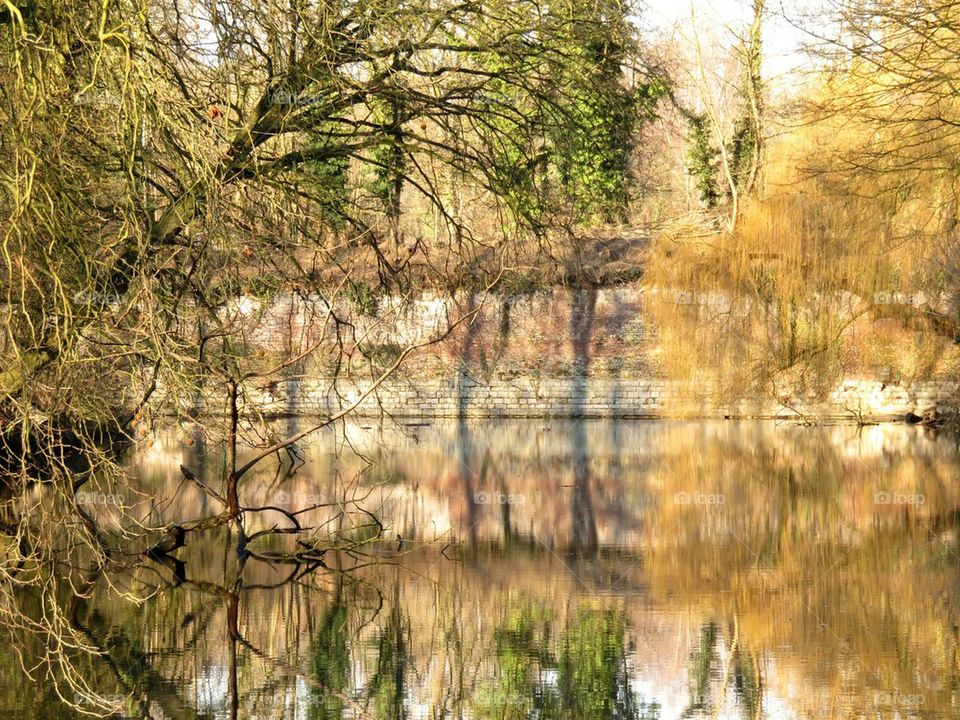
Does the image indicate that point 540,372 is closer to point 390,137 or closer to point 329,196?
point 329,196

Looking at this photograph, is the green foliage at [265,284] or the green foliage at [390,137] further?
the green foliage at [265,284]

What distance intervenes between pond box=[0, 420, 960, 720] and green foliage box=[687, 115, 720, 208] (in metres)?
17.2

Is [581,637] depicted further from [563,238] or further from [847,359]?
[847,359]

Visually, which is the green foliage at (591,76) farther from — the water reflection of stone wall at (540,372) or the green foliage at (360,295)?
the water reflection of stone wall at (540,372)

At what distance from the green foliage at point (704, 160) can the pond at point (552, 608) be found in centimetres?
1716

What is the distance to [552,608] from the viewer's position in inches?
320

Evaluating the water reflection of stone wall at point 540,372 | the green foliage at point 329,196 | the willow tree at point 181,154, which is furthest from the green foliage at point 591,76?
the water reflection of stone wall at point 540,372

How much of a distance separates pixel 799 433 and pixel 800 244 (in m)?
5.51

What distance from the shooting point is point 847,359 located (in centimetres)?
2291

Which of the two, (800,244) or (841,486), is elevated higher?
(800,244)

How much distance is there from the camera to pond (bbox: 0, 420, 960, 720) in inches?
238

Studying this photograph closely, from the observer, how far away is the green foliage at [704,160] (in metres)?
32.3

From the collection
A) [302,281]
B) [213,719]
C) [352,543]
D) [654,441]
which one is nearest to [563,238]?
[302,281]

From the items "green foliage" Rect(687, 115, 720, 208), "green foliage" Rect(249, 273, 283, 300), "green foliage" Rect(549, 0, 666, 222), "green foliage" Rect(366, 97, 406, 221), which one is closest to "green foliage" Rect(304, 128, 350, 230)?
"green foliage" Rect(366, 97, 406, 221)
